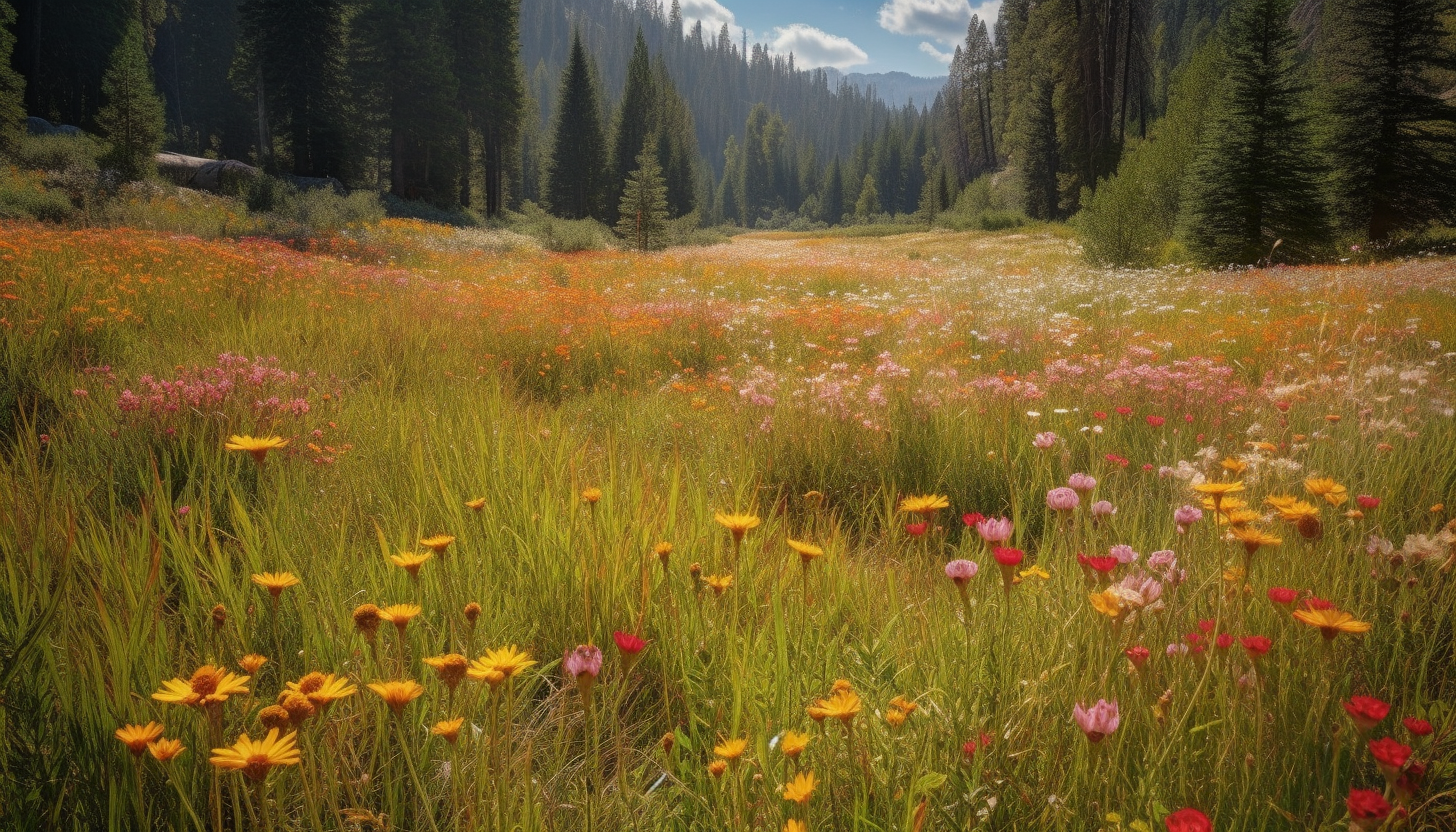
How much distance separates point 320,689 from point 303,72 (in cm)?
3294

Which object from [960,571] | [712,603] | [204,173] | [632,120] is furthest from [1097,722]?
[632,120]

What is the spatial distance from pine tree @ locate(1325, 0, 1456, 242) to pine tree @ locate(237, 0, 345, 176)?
114 feet

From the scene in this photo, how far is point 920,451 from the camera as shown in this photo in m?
3.12

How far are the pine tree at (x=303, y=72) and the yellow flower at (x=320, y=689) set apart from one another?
3175 cm

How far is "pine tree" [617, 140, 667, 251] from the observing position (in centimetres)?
2655

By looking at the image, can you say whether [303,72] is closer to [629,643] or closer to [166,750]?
[166,750]

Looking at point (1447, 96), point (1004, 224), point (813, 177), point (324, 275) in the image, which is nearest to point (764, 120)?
point (813, 177)

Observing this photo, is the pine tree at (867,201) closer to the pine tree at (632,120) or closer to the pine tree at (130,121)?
Answer: the pine tree at (632,120)

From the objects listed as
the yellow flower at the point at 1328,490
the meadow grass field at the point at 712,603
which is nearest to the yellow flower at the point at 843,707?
the meadow grass field at the point at 712,603

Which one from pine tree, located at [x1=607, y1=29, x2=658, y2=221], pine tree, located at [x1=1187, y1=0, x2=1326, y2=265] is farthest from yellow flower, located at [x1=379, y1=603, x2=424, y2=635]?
pine tree, located at [x1=607, y1=29, x2=658, y2=221]

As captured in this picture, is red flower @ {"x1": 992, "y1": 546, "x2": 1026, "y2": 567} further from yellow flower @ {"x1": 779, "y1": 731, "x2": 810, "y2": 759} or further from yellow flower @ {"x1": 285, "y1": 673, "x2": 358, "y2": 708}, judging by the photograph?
yellow flower @ {"x1": 285, "y1": 673, "x2": 358, "y2": 708}

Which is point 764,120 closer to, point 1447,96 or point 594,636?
point 1447,96

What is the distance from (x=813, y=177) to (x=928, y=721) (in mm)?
103353

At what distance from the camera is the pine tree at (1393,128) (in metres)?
16.4
